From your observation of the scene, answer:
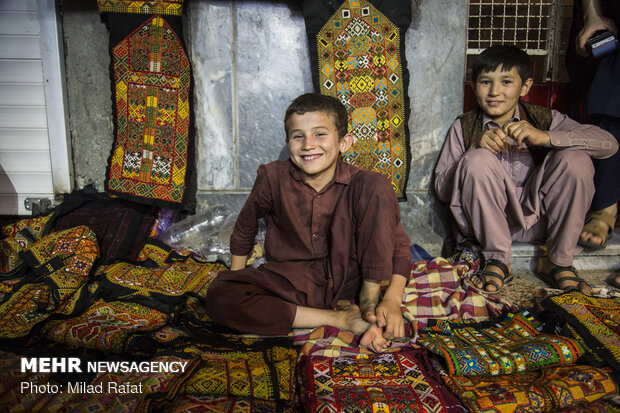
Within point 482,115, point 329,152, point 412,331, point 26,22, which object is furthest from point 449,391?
point 26,22

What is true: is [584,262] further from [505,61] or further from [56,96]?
[56,96]

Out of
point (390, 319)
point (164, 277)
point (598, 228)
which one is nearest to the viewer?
point (390, 319)

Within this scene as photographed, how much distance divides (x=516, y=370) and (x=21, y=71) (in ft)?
11.8

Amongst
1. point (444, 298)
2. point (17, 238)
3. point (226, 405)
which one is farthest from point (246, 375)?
point (17, 238)

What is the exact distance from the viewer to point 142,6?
117 inches

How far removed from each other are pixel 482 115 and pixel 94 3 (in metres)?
2.80

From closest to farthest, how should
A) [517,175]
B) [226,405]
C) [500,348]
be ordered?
[226,405] < [500,348] < [517,175]

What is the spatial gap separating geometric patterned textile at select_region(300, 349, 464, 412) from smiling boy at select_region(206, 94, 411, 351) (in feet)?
0.67

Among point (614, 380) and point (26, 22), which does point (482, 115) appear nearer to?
point (614, 380)

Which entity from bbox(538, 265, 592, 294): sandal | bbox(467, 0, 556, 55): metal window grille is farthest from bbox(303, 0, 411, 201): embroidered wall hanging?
bbox(538, 265, 592, 294): sandal

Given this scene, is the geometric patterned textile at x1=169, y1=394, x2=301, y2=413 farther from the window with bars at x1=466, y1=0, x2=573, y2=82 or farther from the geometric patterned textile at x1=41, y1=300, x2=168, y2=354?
the window with bars at x1=466, y1=0, x2=573, y2=82

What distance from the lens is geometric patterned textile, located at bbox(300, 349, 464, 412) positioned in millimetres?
1515

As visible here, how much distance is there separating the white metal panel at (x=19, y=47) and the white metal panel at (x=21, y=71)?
4 cm

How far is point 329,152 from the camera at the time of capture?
225 centimetres
